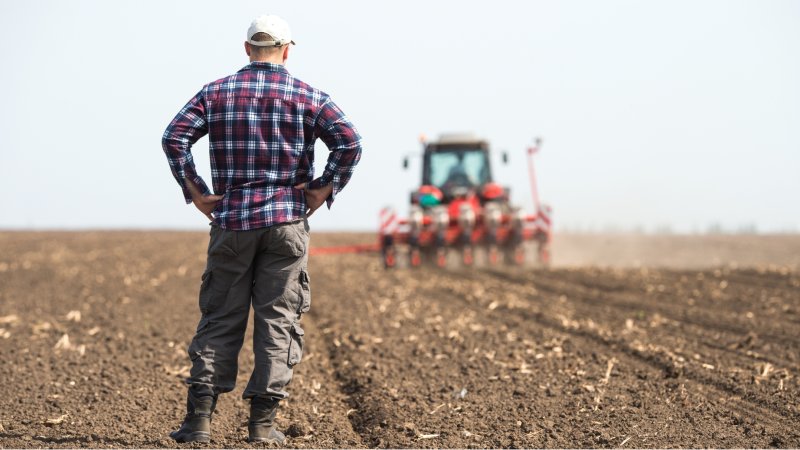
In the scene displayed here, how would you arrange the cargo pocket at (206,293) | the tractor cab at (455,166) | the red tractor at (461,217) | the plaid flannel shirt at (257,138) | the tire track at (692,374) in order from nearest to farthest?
the plaid flannel shirt at (257,138) → the cargo pocket at (206,293) → the tire track at (692,374) → the red tractor at (461,217) → the tractor cab at (455,166)

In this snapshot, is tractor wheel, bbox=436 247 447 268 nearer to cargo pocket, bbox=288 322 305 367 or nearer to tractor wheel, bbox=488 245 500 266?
tractor wheel, bbox=488 245 500 266

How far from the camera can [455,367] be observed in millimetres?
6711

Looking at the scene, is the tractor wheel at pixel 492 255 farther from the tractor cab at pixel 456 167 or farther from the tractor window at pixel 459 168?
the tractor window at pixel 459 168

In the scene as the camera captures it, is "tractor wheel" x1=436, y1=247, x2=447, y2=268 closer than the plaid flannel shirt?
No

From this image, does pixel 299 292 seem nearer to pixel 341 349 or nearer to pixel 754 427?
pixel 754 427

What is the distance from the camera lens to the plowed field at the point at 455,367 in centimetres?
488

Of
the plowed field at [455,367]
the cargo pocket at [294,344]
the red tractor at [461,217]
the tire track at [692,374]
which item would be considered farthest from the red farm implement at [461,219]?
the cargo pocket at [294,344]

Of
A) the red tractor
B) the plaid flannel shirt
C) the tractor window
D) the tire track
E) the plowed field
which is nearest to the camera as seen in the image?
the plaid flannel shirt

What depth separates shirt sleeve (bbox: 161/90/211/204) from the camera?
Result: 4223 mm

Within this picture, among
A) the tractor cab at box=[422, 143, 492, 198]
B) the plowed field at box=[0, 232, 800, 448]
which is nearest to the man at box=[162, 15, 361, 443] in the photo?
the plowed field at box=[0, 232, 800, 448]

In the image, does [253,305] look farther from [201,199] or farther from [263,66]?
[263,66]

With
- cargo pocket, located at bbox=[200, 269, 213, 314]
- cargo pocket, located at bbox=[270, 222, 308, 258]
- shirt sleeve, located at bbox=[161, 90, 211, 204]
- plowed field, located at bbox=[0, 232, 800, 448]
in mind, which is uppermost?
shirt sleeve, located at bbox=[161, 90, 211, 204]

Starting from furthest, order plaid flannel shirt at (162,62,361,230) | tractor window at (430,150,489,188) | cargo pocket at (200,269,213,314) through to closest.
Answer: tractor window at (430,150,489,188) → cargo pocket at (200,269,213,314) → plaid flannel shirt at (162,62,361,230)

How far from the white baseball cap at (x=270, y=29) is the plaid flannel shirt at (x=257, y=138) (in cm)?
9
